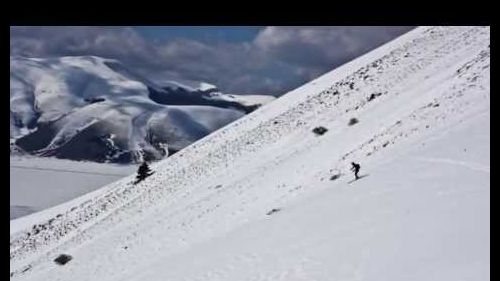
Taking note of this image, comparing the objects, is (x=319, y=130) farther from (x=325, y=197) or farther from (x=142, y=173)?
(x=325, y=197)

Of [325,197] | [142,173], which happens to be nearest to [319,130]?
[142,173]

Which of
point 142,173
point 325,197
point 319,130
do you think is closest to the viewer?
point 325,197

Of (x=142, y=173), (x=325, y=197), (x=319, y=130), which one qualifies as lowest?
(x=325, y=197)

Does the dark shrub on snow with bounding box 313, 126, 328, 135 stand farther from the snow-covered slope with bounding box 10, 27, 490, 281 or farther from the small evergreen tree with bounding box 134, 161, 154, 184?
the small evergreen tree with bounding box 134, 161, 154, 184

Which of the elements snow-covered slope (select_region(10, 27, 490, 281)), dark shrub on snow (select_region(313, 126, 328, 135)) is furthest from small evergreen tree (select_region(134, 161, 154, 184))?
dark shrub on snow (select_region(313, 126, 328, 135))

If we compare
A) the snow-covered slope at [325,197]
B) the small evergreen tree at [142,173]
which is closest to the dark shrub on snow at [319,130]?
the snow-covered slope at [325,197]

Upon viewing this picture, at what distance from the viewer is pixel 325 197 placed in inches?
854

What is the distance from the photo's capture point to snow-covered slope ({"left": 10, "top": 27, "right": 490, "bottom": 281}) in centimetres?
1445

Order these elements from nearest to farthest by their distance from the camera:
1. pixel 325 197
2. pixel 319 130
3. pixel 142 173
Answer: pixel 325 197 → pixel 319 130 → pixel 142 173

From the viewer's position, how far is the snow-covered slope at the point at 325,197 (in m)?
14.5
